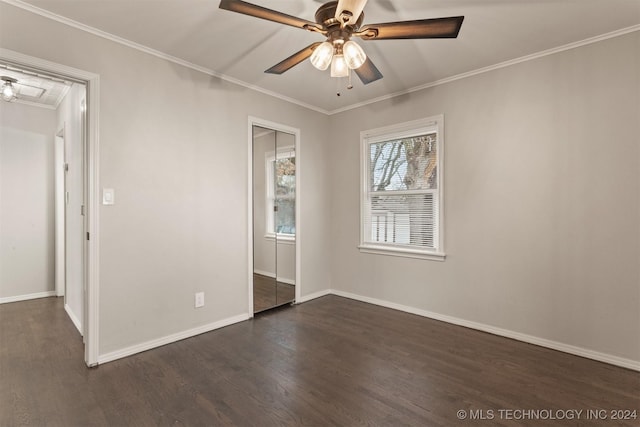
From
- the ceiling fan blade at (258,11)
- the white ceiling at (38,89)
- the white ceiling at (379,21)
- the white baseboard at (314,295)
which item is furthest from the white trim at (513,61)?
the white ceiling at (38,89)

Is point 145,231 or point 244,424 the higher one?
point 145,231

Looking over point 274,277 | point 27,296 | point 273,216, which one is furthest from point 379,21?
point 27,296

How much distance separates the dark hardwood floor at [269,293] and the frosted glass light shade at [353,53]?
244 centimetres

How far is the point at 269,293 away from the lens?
3729 millimetres

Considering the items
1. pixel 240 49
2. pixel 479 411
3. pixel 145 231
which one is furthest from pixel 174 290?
pixel 479 411

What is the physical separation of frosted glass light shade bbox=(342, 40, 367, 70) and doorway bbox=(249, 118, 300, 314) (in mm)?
1820

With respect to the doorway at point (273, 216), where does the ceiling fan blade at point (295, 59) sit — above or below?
above

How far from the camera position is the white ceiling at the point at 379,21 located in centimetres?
213

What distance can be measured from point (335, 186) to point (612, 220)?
2.89m

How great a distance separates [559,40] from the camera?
101 inches

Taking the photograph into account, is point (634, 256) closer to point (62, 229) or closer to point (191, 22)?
point (191, 22)

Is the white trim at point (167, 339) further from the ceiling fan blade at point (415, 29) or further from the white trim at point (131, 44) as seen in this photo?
the ceiling fan blade at point (415, 29)

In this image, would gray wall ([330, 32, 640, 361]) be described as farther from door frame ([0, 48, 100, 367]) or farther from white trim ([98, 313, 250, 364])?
door frame ([0, 48, 100, 367])

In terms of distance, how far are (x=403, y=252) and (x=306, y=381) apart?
198 cm
